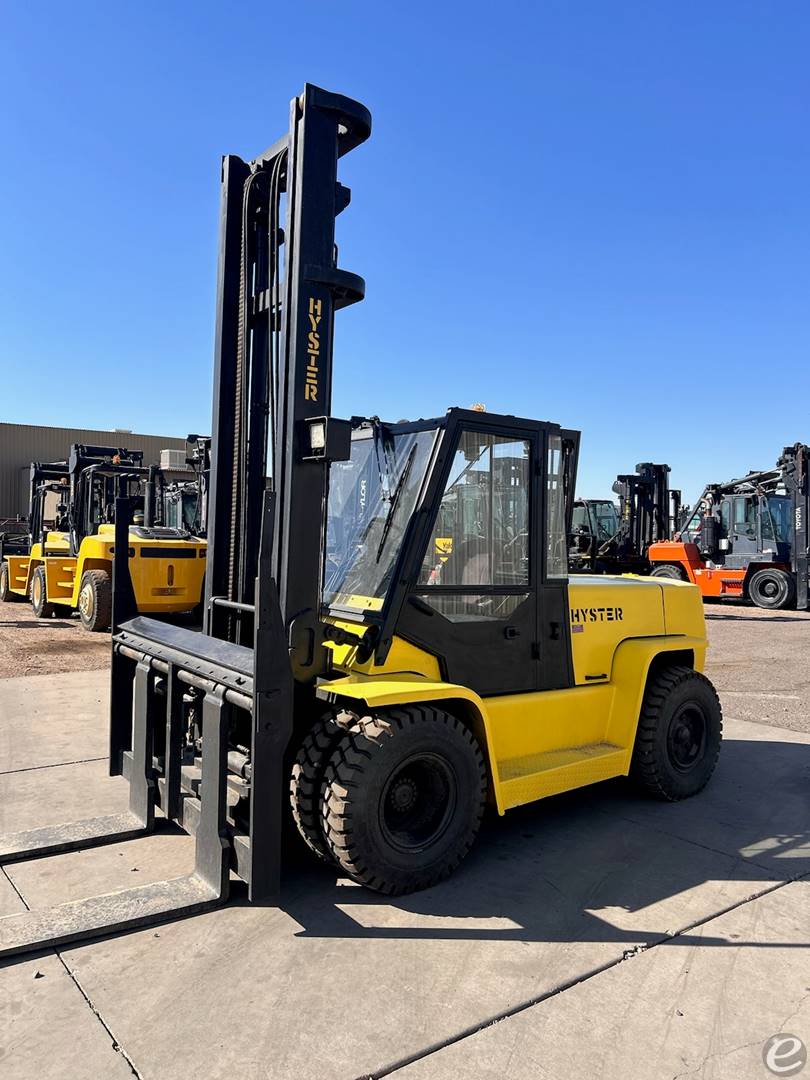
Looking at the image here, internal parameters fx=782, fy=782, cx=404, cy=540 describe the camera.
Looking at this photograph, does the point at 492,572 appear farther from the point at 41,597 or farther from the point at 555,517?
the point at 41,597

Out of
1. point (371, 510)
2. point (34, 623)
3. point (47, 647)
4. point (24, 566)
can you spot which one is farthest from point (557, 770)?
point (24, 566)

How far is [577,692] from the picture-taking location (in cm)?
461

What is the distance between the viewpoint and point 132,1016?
8.66 ft

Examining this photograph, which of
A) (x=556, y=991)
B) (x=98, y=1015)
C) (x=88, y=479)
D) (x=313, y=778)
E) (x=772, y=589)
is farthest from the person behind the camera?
(x=772, y=589)

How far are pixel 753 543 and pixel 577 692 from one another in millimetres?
16484

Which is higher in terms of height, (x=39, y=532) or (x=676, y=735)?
(x=39, y=532)

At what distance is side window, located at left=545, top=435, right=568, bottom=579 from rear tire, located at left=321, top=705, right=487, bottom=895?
47.9 inches

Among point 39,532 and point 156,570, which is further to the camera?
point 39,532

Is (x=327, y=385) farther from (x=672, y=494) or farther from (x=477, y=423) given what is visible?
(x=672, y=494)

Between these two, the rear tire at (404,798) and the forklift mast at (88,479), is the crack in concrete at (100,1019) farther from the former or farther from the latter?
the forklift mast at (88,479)

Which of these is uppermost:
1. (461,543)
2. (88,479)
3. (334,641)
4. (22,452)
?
(22,452)

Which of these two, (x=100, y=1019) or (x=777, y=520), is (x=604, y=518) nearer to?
(x=777, y=520)

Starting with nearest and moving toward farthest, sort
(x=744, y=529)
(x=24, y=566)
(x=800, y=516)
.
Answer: (x=24, y=566) → (x=800, y=516) → (x=744, y=529)

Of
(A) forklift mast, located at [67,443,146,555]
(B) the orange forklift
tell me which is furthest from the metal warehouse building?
(B) the orange forklift
